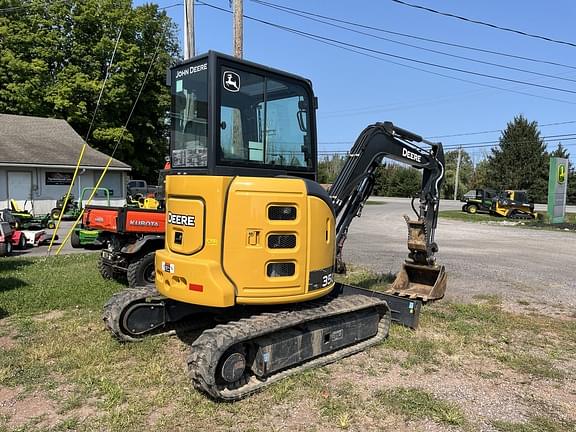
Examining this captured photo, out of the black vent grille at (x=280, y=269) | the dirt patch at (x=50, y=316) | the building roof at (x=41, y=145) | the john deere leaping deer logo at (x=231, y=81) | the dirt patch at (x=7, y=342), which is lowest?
the dirt patch at (x=7, y=342)

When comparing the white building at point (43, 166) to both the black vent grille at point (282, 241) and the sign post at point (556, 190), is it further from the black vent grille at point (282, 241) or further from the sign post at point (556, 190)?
the sign post at point (556, 190)

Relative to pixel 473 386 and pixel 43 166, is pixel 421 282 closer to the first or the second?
pixel 473 386

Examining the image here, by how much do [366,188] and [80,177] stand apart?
2236 centimetres

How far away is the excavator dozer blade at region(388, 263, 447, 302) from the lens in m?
8.56

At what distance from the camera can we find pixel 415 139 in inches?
321

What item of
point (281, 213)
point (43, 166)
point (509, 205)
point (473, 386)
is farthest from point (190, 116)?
point (509, 205)

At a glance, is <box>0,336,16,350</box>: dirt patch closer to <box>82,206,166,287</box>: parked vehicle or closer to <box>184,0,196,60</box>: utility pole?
<box>82,206,166,287</box>: parked vehicle

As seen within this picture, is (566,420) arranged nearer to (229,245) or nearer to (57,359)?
(229,245)

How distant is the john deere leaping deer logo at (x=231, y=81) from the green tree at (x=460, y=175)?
220 feet

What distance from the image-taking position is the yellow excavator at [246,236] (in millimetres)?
4867

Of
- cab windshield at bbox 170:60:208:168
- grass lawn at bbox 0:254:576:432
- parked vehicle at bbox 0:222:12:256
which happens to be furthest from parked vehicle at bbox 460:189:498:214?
cab windshield at bbox 170:60:208:168

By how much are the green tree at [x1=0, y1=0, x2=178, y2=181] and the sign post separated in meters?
23.8

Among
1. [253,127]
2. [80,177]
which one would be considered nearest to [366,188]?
[253,127]

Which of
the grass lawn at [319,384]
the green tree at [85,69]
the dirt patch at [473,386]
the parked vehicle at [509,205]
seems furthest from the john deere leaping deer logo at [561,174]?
the dirt patch at [473,386]
